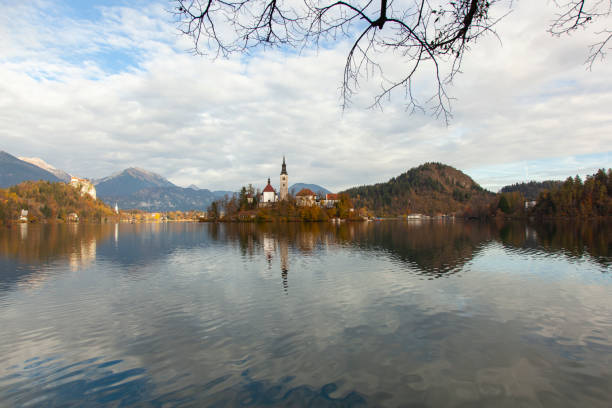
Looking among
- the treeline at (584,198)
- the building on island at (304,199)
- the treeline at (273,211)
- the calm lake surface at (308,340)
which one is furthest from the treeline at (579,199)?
the calm lake surface at (308,340)

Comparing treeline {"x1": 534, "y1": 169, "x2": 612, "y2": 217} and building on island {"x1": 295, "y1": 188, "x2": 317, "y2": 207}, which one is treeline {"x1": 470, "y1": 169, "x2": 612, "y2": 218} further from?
building on island {"x1": 295, "y1": 188, "x2": 317, "y2": 207}

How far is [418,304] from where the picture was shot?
1563 cm

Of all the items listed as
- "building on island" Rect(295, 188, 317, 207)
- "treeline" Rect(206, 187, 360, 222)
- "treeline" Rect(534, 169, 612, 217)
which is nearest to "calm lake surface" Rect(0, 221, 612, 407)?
"treeline" Rect(206, 187, 360, 222)

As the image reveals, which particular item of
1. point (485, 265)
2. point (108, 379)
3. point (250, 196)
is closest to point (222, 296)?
point (108, 379)

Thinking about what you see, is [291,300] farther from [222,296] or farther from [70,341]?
[70,341]

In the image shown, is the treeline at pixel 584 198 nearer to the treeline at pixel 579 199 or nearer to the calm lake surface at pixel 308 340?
the treeline at pixel 579 199

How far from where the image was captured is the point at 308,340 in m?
11.3

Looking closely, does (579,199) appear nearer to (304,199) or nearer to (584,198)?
(584,198)

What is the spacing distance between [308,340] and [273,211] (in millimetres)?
141699

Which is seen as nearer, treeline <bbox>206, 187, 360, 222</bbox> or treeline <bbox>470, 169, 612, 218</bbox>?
treeline <bbox>470, 169, 612, 218</bbox>

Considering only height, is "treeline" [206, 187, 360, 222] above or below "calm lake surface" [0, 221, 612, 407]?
above

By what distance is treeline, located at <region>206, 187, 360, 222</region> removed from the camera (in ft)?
475

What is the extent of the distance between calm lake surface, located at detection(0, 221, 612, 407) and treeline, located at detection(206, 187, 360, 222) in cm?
12162

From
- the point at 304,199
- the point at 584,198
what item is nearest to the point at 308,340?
the point at 304,199
